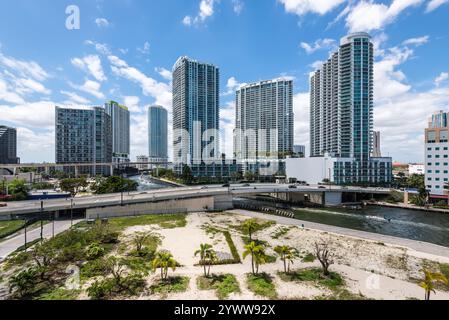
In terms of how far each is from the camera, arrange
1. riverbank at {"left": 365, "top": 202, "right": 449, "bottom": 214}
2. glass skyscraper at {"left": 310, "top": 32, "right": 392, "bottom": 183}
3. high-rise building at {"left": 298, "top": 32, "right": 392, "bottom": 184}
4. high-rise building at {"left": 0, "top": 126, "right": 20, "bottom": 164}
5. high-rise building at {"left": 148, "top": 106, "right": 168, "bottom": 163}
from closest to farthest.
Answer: riverbank at {"left": 365, "top": 202, "right": 449, "bottom": 214}
high-rise building at {"left": 298, "top": 32, "right": 392, "bottom": 184}
glass skyscraper at {"left": 310, "top": 32, "right": 392, "bottom": 183}
high-rise building at {"left": 0, "top": 126, "right": 20, "bottom": 164}
high-rise building at {"left": 148, "top": 106, "right": 168, "bottom": 163}

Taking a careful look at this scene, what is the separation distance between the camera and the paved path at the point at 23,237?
57.7 feet

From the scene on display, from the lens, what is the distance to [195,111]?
8850 cm

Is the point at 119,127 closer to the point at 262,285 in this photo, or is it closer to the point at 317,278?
the point at 262,285

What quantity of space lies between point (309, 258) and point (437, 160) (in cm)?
4604

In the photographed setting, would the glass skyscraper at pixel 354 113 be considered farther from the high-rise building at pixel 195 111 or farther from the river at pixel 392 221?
the high-rise building at pixel 195 111

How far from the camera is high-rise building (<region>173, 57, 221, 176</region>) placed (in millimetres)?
86181

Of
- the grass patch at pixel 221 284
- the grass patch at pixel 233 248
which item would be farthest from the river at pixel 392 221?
the grass patch at pixel 221 284

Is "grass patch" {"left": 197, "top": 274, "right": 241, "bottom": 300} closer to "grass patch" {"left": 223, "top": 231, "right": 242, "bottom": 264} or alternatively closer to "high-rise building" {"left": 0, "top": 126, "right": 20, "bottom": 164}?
"grass patch" {"left": 223, "top": 231, "right": 242, "bottom": 264}

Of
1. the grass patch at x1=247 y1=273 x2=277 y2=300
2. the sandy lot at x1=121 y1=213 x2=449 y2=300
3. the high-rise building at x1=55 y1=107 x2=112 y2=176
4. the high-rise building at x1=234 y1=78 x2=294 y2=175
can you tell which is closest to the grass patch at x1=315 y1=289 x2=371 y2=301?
the sandy lot at x1=121 y1=213 x2=449 y2=300

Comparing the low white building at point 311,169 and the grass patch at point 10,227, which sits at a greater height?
the low white building at point 311,169

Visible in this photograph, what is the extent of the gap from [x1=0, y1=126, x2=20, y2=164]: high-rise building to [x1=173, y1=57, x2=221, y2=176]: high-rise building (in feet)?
186

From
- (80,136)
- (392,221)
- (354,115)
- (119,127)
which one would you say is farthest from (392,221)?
(119,127)

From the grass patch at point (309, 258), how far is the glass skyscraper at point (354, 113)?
163ft
